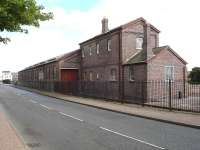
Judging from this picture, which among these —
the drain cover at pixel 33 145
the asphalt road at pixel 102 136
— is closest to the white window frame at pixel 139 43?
the asphalt road at pixel 102 136

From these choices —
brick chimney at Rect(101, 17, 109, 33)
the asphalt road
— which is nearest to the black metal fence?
the asphalt road

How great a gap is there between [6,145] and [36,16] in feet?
15.5

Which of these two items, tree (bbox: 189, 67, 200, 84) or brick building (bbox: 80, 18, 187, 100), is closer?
brick building (bbox: 80, 18, 187, 100)

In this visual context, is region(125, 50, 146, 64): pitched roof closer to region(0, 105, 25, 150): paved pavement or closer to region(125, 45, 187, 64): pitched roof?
region(125, 45, 187, 64): pitched roof

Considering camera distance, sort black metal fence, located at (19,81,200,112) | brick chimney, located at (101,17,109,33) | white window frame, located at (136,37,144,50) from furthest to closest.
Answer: brick chimney, located at (101,17,109,33), white window frame, located at (136,37,144,50), black metal fence, located at (19,81,200,112)

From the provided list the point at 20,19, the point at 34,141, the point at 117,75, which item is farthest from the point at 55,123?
the point at 117,75

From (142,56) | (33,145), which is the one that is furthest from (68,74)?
(33,145)

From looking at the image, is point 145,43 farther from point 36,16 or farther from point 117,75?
point 36,16

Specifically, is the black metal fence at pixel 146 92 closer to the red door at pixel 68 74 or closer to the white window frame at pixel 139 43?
the white window frame at pixel 139 43

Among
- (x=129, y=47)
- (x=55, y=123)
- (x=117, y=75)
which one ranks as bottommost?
(x=55, y=123)

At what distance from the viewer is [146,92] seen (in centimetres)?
2939

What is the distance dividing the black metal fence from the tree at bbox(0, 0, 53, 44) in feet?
39.4

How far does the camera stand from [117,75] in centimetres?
3772

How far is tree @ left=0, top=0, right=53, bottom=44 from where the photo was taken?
10.8m
